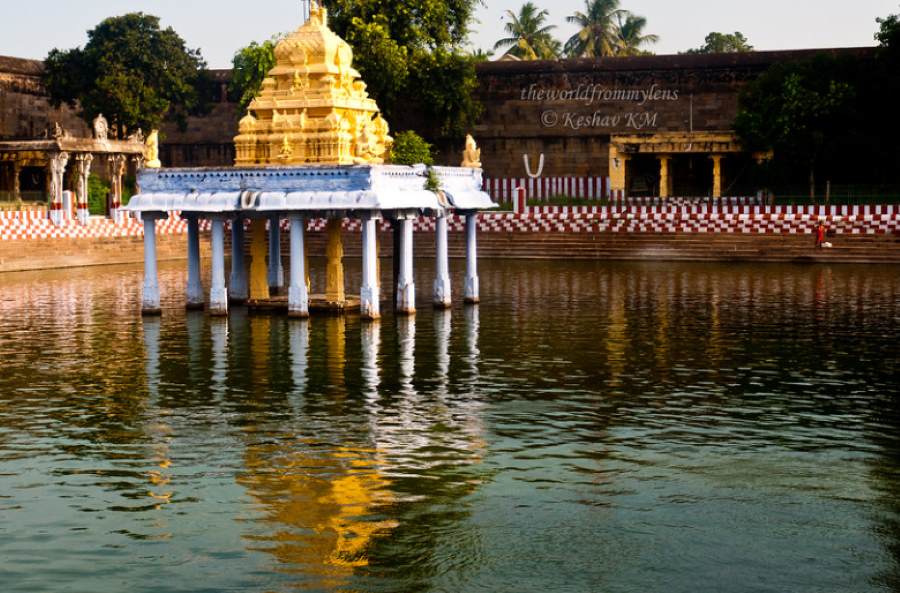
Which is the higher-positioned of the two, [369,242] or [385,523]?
[369,242]

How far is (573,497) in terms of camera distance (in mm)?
13031

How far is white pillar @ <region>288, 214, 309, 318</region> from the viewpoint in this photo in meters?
27.4

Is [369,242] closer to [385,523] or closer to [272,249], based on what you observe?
[272,249]

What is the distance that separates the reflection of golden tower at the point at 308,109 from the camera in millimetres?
28312

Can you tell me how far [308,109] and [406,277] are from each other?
3.96m

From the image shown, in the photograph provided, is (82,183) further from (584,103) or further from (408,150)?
(584,103)

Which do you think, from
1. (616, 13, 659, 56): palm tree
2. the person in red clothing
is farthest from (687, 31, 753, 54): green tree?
the person in red clothing

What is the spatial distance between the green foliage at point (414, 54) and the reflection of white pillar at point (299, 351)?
28.7 metres

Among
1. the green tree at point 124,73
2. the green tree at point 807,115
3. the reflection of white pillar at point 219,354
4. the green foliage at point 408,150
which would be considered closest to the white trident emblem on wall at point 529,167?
the green foliage at point 408,150

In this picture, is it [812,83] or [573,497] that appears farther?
[812,83]

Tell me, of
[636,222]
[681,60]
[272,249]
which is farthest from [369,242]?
[681,60]

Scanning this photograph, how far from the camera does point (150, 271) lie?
29172 mm

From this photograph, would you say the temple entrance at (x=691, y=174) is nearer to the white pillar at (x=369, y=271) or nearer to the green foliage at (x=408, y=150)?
the green foliage at (x=408, y=150)

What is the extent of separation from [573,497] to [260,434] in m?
4.51
